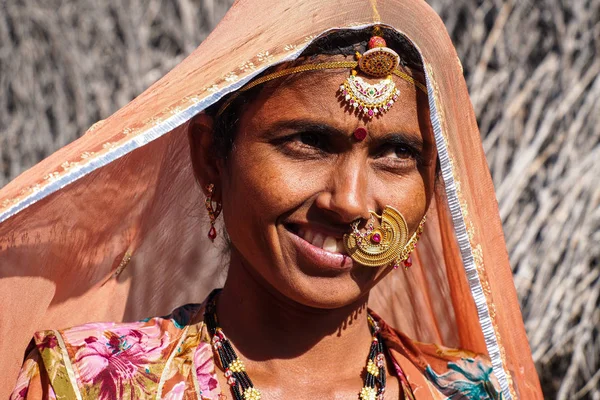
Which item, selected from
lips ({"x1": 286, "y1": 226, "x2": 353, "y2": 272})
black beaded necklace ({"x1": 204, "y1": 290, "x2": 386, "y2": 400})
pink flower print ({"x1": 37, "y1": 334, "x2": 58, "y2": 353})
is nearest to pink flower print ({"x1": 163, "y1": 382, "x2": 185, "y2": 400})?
black beaded necklace ({"x1": 204, "y1": 290, "x2": 386, "y2": 400})

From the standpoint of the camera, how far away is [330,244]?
6.31 feet

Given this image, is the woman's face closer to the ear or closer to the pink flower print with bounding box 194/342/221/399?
the ear

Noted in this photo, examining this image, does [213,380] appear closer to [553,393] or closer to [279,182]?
[279,182]

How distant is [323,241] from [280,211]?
0.11 metres

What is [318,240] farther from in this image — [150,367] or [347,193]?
[150,367]

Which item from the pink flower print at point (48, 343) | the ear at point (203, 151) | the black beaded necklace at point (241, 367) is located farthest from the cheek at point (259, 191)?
the pink flower print at point (48, 343)

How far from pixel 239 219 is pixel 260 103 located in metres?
0.26

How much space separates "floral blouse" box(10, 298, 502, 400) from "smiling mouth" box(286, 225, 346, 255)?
392 mm

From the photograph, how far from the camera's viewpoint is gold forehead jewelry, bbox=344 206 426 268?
6.26ft

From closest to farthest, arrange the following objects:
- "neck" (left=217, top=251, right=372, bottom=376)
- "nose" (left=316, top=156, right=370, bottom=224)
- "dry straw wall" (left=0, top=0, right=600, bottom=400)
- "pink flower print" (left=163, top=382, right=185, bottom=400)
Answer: "nose" (left=316, top=156, right=370, bottom=224) < "pink flower print" (left=163, top=382, right=185, bottom=400) < "neck" (left=217, top=251, right=372, bottom=376) < "dry straw wall" (left=0, top=0, right=600, bottom=400)

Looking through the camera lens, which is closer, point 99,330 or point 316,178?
point 316,178

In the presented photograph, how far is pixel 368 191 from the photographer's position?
192 cm

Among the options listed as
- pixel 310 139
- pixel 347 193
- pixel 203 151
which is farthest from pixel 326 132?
pixel 203 151

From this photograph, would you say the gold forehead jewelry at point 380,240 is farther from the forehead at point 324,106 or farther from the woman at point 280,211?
the forehead at point 324,106
